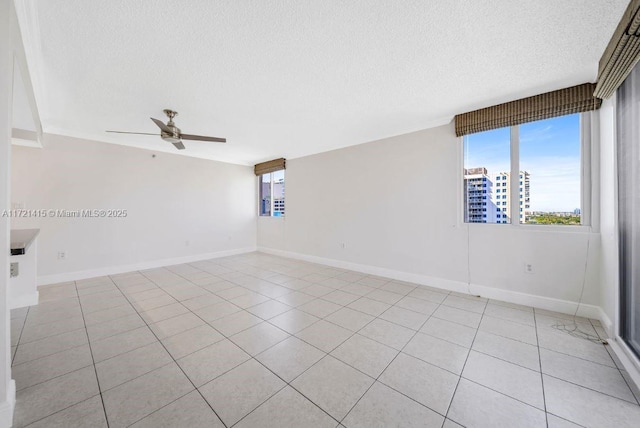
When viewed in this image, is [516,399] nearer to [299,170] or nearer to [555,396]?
[555,396]

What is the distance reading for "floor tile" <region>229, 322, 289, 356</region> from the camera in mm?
2012

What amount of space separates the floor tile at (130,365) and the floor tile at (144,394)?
0.07 meters

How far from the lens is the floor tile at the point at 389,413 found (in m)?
1.29

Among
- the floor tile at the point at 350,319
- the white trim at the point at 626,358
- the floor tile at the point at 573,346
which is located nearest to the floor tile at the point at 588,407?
the white trim at the point at 626,358

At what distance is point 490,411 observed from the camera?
1.38 metres

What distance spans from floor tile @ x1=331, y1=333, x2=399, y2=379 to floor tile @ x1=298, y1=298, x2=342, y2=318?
0.57 meters

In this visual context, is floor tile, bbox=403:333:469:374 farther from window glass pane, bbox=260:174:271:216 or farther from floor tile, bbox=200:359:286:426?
window glass pane, bbox=260:174:271:216

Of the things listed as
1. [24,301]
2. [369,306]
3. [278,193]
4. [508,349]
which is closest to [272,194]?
[278,193]

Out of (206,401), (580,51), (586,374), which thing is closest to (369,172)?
(580,51)

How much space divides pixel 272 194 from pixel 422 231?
4174 mm

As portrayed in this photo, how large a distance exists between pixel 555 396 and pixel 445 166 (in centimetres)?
272

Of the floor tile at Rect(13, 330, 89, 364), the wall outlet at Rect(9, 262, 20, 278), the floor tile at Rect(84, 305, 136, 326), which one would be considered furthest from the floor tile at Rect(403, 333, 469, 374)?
the wall outlet at Rect(9, 262, 20, 278)

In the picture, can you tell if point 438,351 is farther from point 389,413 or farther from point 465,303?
point 465,303

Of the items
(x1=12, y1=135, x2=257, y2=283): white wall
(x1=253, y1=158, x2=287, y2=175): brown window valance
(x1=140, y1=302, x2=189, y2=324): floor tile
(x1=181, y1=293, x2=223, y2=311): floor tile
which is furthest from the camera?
(x1=253, y1=158, x2=287, y2=175): brown window valance
